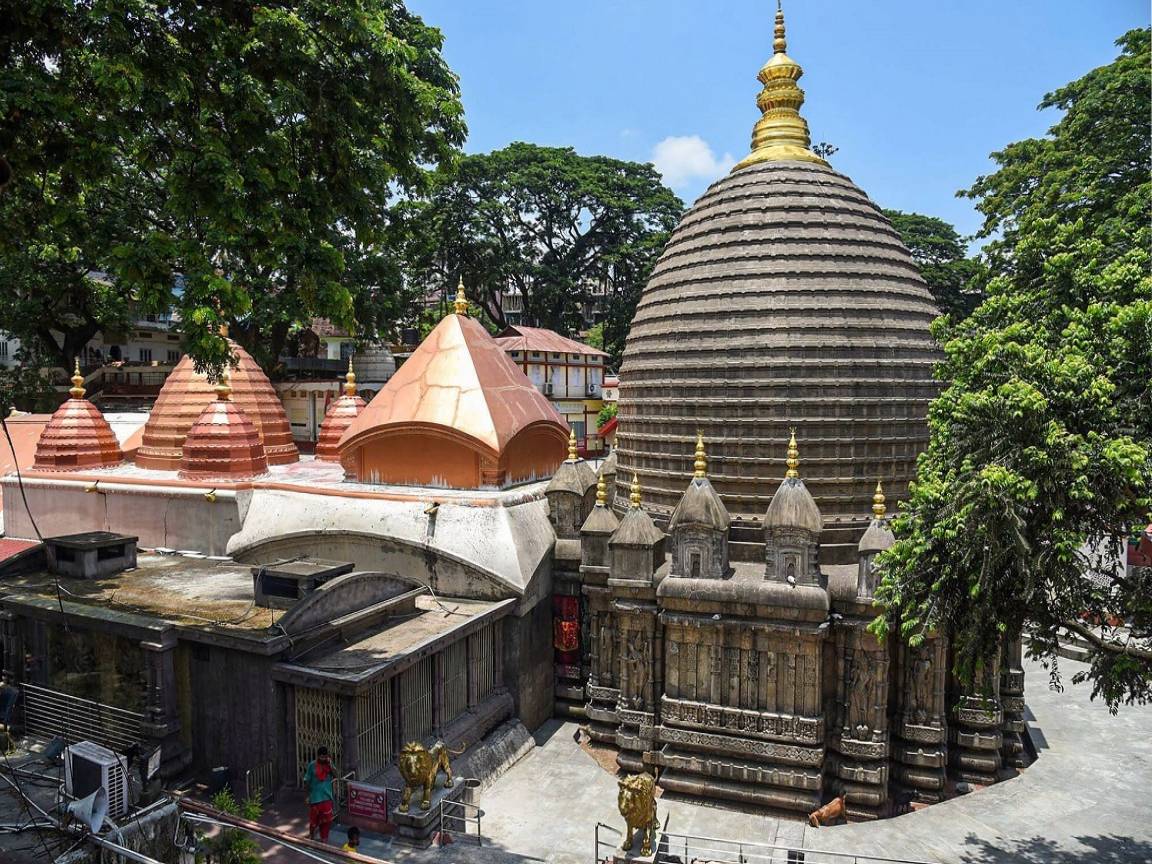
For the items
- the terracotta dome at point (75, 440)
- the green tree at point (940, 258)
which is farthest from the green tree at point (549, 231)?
the terracotta dome at point (75, 440)

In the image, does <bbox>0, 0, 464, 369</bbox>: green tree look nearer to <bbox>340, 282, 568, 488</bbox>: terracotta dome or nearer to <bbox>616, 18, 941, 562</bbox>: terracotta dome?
<bbox>340, 282, 568, 488</bbox>: terracotta dome

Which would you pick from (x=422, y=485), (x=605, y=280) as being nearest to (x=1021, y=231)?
(x=422, y=485)

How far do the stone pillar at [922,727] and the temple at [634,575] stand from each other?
41mm

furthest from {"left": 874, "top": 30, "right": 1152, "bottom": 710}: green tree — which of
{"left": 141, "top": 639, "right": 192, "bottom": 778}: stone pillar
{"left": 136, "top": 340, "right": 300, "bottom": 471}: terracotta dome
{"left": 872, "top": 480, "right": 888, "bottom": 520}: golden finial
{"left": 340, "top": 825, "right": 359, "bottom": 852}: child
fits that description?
{"left": 136, "top": 340, "right": 300, "bottom": 471}: terracotta dome

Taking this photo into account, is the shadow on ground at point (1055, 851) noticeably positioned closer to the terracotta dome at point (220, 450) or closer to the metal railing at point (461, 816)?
the metal railing at point (461, 816)

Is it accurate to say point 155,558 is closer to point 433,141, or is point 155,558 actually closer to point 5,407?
point 433,141

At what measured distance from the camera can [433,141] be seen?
43.7 ft

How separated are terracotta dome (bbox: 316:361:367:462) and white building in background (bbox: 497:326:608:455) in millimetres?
11790

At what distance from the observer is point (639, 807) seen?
1034cm

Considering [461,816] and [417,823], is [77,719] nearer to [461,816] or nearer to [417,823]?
[417,823]

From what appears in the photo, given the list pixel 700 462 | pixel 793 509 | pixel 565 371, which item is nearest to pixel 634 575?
pixel 700 462

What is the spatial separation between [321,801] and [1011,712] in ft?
38.0

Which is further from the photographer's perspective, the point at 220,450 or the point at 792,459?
the point at 220,450

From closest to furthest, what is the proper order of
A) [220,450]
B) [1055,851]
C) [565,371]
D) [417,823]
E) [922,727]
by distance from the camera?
1. [417,823]
2. [1055,851]
3. [922,727]
4. [220,450]
5. [565,371]
